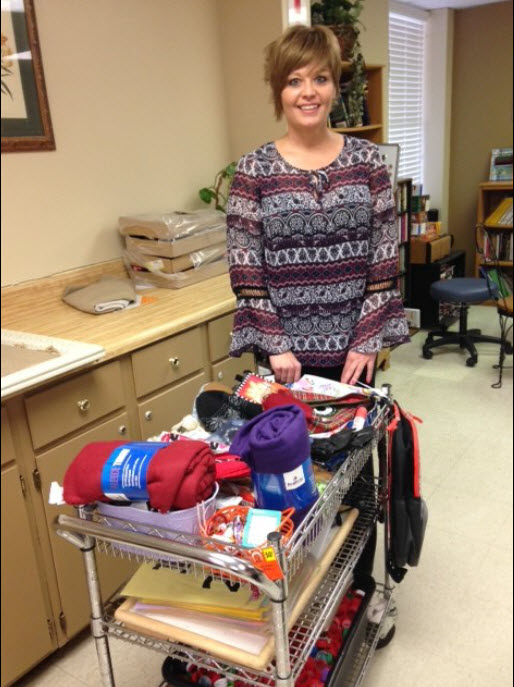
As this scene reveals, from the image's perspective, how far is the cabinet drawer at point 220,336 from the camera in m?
1.17

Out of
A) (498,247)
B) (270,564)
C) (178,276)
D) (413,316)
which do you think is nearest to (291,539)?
(270,564)

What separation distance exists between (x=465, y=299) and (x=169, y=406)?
0.58 m

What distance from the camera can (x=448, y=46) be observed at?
57cm

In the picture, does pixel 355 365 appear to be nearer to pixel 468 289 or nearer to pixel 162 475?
pixel 468 289

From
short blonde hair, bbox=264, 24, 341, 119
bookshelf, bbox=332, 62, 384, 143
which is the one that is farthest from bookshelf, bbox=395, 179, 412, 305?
short blonde hair, bbox=264, 24, 341, 119

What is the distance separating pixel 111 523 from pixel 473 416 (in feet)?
1.52

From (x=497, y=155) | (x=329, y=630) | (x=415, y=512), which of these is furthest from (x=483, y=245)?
(x=329, y=630)

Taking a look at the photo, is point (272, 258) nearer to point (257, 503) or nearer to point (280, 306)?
point (280, 306)

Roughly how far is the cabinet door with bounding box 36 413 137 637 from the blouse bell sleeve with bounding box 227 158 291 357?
0.26 m

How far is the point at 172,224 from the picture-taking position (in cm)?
124

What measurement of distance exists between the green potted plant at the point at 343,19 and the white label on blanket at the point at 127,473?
63 cm

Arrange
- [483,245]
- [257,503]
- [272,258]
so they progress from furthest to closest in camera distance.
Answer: [272,258]
[257,503]
[483,245]

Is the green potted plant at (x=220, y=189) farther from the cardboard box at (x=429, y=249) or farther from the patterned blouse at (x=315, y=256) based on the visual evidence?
the cardboard box at (x=429, y=249)

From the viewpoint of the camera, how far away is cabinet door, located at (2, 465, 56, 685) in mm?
484
